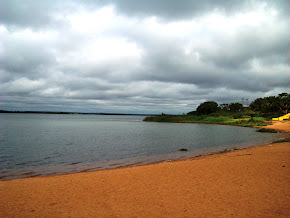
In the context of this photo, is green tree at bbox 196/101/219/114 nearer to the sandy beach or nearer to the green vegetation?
the green vegetation

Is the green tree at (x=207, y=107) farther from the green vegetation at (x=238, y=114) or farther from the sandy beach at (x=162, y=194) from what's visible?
the sandy beach at (x=162, y=194)

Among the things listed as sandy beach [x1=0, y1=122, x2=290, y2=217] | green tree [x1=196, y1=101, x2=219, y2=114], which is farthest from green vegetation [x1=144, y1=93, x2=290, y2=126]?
sandy beach [x1=0, y1=122, x2=290, y2=217]

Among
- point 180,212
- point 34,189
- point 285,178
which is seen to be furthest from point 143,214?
point 285,178

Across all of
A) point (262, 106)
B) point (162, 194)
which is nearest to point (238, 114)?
point (262, 106)

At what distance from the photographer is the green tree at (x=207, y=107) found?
131000mm

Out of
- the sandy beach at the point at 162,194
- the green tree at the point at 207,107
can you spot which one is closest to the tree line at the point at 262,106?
the green tree at the point at 207,107

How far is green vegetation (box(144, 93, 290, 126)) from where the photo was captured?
3444 inches

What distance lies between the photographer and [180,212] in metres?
7.30

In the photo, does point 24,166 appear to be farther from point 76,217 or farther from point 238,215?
point 238,215

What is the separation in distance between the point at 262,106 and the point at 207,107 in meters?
30.8

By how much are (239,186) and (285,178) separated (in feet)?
8.75

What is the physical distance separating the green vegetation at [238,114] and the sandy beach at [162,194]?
2833 inches

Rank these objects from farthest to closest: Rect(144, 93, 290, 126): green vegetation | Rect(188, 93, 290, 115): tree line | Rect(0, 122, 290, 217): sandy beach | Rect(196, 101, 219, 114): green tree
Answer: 1. Rect(196, 101, 219, 114): green tree
2. Rect(188, 93, 290, 115): tree line
3. Rect(144, 93, 290, 126): green vegetation
4. Rect(0, 122, 290, 217): sandy beach

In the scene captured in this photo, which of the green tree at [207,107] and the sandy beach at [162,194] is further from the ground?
the green tree at [207,107]
